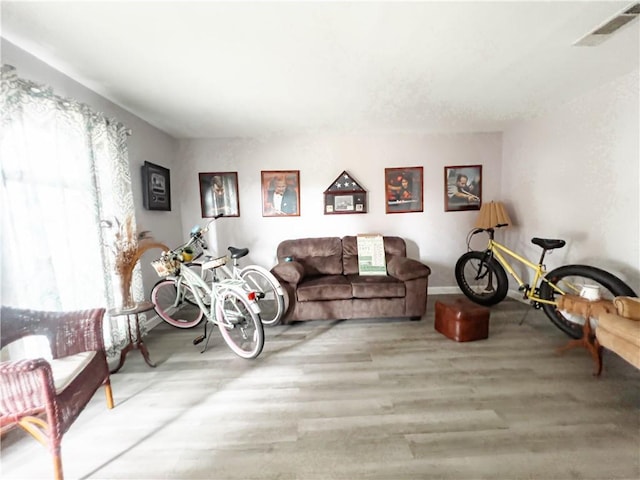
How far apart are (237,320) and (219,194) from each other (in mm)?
2076

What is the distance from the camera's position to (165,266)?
2.33 m

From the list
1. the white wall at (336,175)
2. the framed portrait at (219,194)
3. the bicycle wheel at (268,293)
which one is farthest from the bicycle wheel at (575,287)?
the framed portrait at (219,194)

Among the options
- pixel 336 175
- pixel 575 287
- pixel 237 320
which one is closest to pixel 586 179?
pixel 575 287

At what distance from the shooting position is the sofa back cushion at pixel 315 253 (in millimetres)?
3410

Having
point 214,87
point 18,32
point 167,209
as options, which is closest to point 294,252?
point 167,209

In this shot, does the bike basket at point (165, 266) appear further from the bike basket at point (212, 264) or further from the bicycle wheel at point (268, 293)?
the bicycle wheel at point (268, 293)

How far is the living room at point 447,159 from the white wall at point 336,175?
0.05 ft

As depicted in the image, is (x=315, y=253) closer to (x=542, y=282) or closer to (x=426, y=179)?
(x=426, y=179)

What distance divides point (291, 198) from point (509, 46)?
2.68m

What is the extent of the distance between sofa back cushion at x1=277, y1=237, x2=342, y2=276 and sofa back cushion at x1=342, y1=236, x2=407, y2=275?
69mm

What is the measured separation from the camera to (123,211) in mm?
2334

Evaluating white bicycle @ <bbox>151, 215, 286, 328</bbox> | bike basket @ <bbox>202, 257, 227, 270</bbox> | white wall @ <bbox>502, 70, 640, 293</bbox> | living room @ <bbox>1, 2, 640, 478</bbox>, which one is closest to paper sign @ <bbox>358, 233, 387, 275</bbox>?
living room @ <bbox>1, 2, 640, 478</bbox>

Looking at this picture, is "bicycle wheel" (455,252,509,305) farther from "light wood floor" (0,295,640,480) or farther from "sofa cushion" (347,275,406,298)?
"sofa cushion" (347,275,406,298)

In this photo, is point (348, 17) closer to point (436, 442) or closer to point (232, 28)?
point (232, 28)
